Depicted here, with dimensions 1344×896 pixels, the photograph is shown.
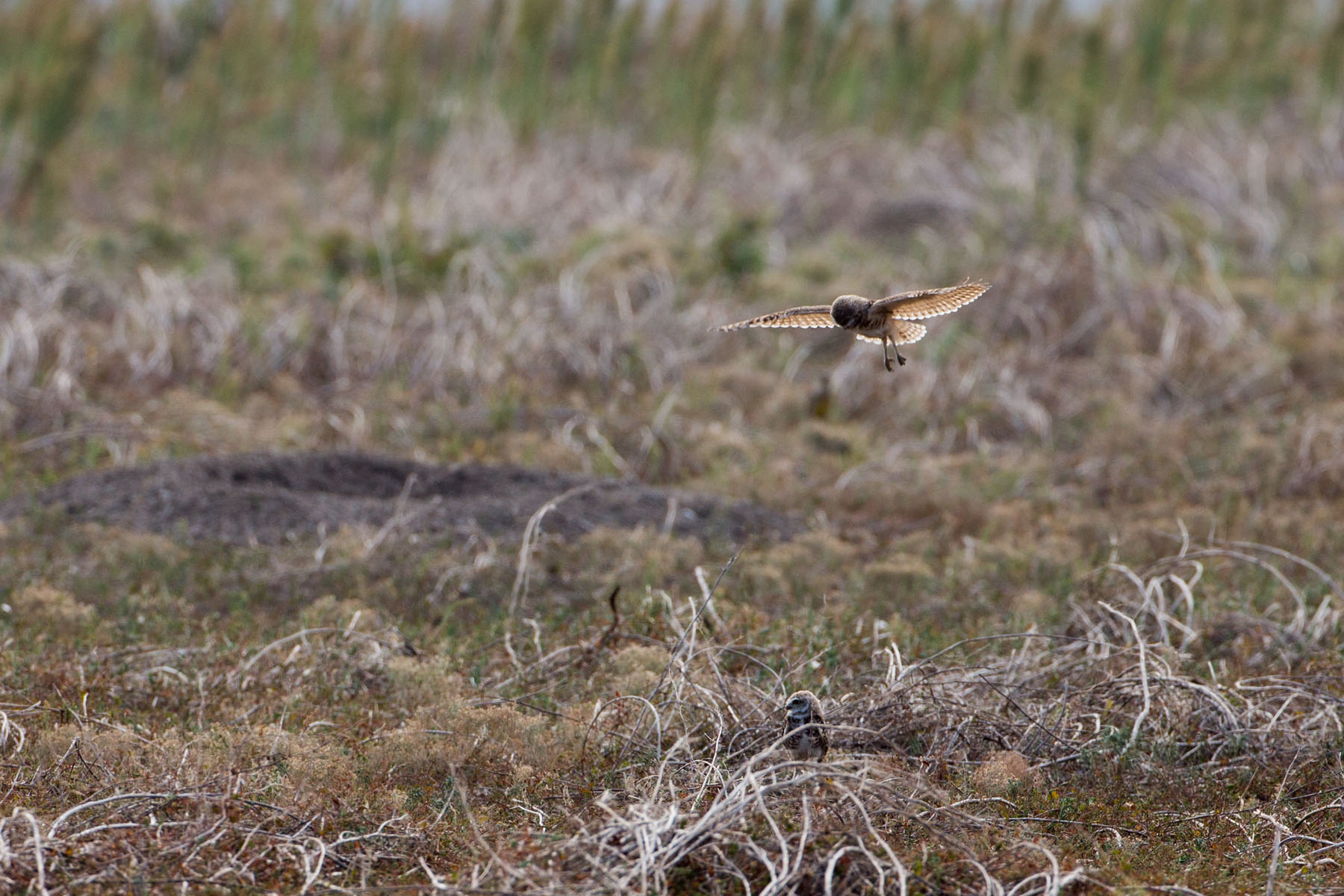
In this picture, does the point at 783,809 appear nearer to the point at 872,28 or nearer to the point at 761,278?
the point at 761,278

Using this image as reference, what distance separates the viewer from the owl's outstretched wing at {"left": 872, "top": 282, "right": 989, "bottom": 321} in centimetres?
373

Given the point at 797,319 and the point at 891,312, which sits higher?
the point at 891,312

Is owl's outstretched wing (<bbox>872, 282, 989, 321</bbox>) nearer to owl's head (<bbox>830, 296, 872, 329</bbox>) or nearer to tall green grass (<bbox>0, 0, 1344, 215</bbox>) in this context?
owl's head (<bbox>830, 296, 872, 329</bbox>)

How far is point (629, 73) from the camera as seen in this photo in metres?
16.2

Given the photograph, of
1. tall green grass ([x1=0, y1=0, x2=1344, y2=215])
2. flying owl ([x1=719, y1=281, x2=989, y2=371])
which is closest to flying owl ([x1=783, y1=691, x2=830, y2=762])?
flying owl ([x1=719, y1=281, x2=989, y2=371])

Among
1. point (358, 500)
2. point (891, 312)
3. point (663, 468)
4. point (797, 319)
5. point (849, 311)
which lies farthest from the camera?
point (663, 468)

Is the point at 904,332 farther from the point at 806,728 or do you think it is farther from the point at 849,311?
the point at 806,728

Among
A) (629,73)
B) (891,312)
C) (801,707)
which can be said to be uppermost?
(891,312)

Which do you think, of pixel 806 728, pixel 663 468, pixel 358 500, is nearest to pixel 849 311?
pixel 806 728

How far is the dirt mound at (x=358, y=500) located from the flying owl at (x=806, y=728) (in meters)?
2.59

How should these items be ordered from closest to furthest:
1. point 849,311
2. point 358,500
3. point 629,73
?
1. point 849,311
2. point 358,500
3. point 629,73

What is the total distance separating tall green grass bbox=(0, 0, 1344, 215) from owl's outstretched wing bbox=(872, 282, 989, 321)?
860 cm

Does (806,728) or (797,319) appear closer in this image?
(806,728)

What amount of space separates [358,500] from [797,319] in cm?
324
